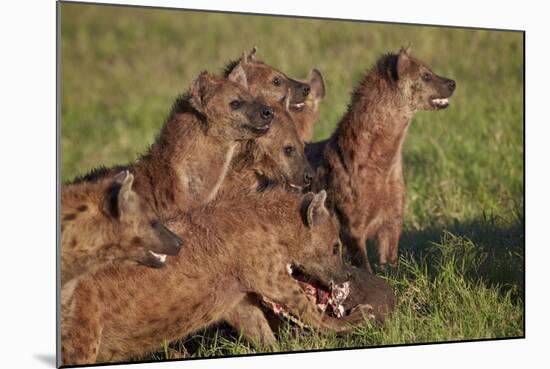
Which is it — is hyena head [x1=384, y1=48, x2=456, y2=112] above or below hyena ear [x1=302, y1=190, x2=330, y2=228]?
above

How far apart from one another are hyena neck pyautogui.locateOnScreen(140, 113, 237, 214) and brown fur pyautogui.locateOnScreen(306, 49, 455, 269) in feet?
3.79

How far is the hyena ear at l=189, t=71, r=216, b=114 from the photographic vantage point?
8.64 meters

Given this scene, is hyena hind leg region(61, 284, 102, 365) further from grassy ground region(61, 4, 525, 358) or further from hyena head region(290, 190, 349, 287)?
hyena head region(290, 190, 349, 287)

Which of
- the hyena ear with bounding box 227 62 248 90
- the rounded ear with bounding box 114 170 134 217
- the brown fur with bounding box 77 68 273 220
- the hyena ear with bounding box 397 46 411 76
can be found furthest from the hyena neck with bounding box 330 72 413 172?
the rounded ear with bounding box 114 170 134 217

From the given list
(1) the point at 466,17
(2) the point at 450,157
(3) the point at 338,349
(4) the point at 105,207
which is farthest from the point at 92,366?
(2) the point at 450,157

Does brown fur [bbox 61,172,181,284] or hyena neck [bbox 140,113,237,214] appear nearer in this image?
brown fur [bbox 61,172,181,284]

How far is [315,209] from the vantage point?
8141 millimetres

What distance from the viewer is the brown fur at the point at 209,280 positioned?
758cm

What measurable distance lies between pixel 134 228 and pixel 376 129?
9.34ft

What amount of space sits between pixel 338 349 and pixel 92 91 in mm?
7983

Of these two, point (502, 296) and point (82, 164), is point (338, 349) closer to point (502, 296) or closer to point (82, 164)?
point (502, 296)

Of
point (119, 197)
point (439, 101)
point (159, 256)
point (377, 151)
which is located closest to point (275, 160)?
point (377, 151)

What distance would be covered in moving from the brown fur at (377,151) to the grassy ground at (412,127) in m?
0.38

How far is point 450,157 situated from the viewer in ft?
39.2
